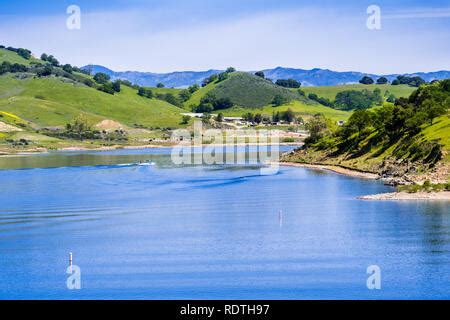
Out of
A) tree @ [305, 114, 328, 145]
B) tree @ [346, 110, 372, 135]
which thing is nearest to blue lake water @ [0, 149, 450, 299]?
tree @ [346, 110, 372, 135]

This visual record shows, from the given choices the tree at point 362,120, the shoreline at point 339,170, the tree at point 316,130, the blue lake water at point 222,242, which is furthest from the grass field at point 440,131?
the tree at point 316,130

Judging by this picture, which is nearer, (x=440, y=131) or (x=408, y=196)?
(x=408, y=196)

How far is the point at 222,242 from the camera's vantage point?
58875mm

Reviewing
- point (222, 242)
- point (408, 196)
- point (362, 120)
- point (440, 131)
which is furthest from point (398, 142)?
point (222, 242)

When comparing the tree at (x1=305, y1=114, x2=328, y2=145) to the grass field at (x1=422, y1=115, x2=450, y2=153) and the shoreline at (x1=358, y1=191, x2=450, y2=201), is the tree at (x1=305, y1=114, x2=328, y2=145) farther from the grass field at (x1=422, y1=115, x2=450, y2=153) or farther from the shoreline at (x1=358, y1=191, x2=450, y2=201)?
the shoreline at (x1=358, y1=191, x2=450, y2=201)

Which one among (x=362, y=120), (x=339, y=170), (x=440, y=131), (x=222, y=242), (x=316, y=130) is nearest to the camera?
(x=222, y=242)

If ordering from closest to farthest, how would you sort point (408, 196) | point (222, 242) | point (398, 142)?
point (222, 242) < point (408, 196) < point (398, 142)

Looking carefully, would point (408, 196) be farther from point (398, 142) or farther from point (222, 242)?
point (398, 142)

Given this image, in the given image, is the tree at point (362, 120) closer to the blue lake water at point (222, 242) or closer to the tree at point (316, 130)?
the tree at point (316, 130)

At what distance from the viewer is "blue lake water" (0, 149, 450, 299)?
44.8m

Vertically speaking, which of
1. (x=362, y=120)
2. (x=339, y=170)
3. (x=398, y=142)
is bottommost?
(x=339, y=170)

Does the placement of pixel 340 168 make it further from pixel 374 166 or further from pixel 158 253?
pixel 158 253

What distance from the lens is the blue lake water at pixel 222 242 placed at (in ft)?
147
